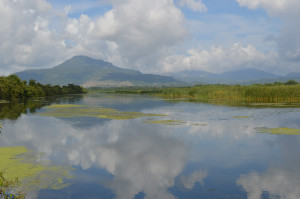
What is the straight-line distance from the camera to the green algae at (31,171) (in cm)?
1814

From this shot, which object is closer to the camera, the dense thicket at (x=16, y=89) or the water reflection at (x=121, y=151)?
the water reflection at (x=121, y=151)

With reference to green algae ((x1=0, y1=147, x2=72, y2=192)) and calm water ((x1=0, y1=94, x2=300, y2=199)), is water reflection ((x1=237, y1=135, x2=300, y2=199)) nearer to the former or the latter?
calm water ((x1=0, y1=94, x2=300, y2=199))

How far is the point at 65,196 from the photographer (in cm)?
1667

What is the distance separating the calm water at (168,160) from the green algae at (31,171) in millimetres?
764

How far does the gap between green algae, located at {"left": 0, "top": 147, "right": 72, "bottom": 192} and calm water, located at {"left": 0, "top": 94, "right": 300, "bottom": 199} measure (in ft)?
2.51

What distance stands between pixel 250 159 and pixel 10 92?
404 ft

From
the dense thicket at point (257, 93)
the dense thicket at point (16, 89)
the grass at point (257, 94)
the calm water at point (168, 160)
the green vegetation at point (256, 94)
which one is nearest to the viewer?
the calm water at point (168, 160)

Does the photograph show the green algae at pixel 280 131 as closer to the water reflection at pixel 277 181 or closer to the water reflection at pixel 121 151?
the water reflection at pixel 277 181

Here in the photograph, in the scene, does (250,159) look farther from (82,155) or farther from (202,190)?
(82,155)

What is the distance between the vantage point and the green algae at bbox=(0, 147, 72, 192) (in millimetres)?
18141

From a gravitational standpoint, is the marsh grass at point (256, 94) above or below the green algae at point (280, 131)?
above

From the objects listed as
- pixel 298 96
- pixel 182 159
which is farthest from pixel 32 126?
pixel 298 96

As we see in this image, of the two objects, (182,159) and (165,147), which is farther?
(165,147)

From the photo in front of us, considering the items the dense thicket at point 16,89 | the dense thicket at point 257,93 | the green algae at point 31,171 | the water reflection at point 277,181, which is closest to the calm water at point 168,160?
the water reflection at point 277,181
